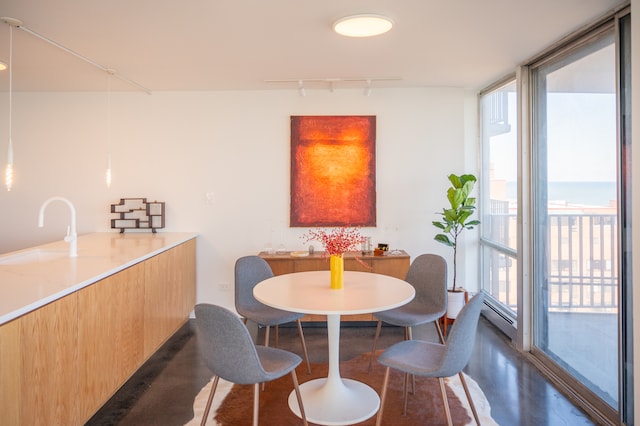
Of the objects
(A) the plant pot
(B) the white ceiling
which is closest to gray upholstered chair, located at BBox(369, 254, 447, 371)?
(A) the plant pot

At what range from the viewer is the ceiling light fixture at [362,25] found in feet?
8.81

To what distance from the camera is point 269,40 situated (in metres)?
3.16

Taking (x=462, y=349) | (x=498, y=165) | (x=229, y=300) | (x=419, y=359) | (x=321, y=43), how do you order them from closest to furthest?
(x=462, y=349) < (x=419, y=359) < (x=321, y=43) < (x=498, y=165) < (x=229, y=300)

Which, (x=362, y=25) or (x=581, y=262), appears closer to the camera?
(x=362, y=25)

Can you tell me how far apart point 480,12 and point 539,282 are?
223cm

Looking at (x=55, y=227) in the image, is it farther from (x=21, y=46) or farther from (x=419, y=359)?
(x=419, y=359)

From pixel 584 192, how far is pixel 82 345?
3.37 meters

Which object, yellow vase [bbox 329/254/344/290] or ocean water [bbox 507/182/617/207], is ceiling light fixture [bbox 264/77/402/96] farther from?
yellow vase [bbox 329/254/344/290]

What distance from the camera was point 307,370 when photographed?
338 centimetres

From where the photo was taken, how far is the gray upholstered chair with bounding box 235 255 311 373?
10.3ft

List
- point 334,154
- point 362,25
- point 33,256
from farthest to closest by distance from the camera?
point 334,154 → point 33,256 → point 362,25

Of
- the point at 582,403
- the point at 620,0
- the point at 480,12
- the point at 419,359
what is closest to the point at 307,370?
the point at 419,359

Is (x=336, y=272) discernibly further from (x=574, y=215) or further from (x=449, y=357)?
(x=574, y=215)

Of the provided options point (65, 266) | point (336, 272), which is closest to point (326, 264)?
point (336, 272)
